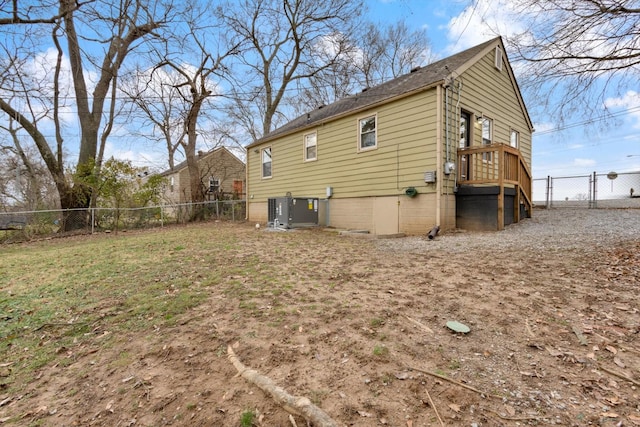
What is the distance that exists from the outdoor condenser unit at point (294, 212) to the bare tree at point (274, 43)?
8545mm

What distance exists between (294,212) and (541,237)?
6.89m

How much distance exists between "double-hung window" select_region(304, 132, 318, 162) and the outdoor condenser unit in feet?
6.30

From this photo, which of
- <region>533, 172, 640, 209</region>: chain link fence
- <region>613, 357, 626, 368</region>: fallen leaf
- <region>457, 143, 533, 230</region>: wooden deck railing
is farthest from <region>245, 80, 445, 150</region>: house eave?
<region>533, 172, 640, 209</region>: chain link fence

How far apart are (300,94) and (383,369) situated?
22077 millimetres

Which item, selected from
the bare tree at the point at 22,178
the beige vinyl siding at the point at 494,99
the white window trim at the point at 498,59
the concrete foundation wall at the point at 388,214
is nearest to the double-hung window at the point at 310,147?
the concrete foundation wall at the point at 388,214

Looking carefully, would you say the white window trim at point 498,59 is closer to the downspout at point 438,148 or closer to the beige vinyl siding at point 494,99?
the beige vinyl siding at point 494,99

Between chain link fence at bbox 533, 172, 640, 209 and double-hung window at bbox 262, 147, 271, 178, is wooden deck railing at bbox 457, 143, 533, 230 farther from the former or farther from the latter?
double-hung window at bbox 262, 147, 271, 178

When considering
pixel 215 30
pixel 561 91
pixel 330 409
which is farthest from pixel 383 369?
pixel 215 30

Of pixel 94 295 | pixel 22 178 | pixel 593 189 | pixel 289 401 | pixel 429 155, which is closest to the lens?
pixel 289 401

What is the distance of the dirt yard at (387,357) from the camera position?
71.3 inches

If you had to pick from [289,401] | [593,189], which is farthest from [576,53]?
[593,189]

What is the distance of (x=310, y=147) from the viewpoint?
1185 centimetres

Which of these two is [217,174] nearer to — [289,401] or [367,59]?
[367,59]

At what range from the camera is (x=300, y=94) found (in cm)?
2184
